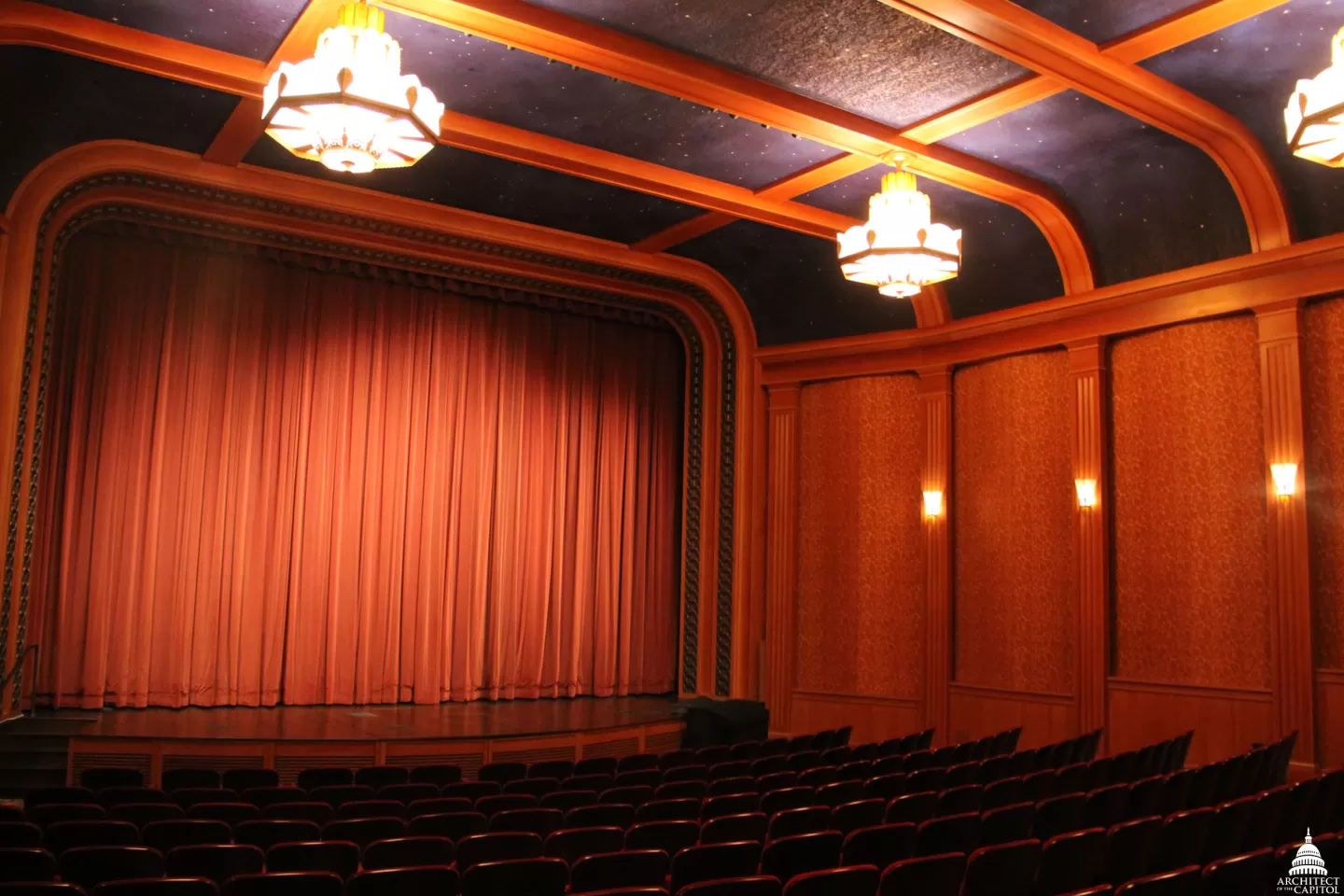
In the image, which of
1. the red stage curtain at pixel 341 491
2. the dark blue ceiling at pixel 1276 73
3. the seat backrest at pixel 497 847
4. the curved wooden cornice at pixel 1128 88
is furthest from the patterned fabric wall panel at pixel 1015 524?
the seat backrest at pixel 497 847

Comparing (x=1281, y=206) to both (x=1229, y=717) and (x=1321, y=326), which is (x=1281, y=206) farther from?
(x=1229, y=717)

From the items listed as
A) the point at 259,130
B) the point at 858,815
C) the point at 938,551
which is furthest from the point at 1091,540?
the point at 259,130

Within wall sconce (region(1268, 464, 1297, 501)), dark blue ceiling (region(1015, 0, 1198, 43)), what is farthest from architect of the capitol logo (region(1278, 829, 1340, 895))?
wall sconce (region(1268, 464, 1297, 501))

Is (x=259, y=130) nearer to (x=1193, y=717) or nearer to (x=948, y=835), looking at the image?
(x=948, y=835)

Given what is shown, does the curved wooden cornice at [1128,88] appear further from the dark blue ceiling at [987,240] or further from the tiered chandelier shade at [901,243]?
the dark blue ceiling at [987,240]

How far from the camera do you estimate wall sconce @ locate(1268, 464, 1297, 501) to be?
820 centimetres

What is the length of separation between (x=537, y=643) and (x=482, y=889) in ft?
28.7

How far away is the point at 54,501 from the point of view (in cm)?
1000

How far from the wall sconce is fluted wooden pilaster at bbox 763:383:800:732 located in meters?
4.90

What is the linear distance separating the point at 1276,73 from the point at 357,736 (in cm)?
819

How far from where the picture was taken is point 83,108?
27.3 ft

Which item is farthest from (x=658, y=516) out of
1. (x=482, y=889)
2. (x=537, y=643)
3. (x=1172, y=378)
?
(x=482, y=889)


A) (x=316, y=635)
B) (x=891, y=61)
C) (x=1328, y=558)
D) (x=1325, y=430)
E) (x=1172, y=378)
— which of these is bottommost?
Answer: (x=316, y=635)

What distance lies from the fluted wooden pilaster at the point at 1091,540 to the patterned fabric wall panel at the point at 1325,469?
1.67 metres
